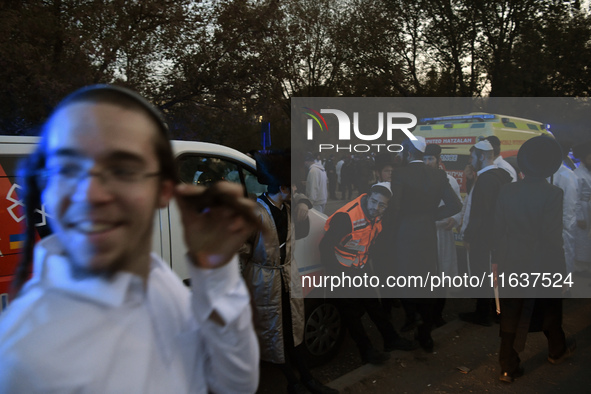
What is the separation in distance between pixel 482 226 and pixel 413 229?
948mm

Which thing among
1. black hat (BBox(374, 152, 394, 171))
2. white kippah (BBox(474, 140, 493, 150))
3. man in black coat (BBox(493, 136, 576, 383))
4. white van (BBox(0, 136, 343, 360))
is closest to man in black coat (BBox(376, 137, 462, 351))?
black hat (BBox(374, 152, 394, 171))

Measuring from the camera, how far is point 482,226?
16.4ft

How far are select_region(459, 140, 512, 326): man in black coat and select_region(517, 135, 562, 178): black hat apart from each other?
3.14 feet

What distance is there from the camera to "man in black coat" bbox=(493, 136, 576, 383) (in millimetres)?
3842

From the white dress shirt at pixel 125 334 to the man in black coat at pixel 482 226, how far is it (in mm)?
4420

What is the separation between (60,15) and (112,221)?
7.65 meters

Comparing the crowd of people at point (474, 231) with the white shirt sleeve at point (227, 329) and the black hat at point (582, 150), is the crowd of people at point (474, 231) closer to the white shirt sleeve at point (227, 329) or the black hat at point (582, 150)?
the black hat at point (582, 150)

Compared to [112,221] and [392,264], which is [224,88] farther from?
[112,221]

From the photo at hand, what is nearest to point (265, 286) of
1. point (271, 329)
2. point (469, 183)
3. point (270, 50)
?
point (271, 329)

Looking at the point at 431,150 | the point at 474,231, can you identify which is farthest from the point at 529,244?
the point at 431,150

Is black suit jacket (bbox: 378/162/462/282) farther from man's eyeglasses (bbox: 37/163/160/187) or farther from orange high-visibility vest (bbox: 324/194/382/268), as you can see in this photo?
man's eyeglasses (bbox: 37/163/160/187)

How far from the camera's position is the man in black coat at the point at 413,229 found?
452 centimetres

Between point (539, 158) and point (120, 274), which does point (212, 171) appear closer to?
point (539, 158)

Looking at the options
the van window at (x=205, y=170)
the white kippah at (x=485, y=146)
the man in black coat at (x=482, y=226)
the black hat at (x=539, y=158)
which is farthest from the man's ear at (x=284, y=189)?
the white kippah at (x=485, y=146)
